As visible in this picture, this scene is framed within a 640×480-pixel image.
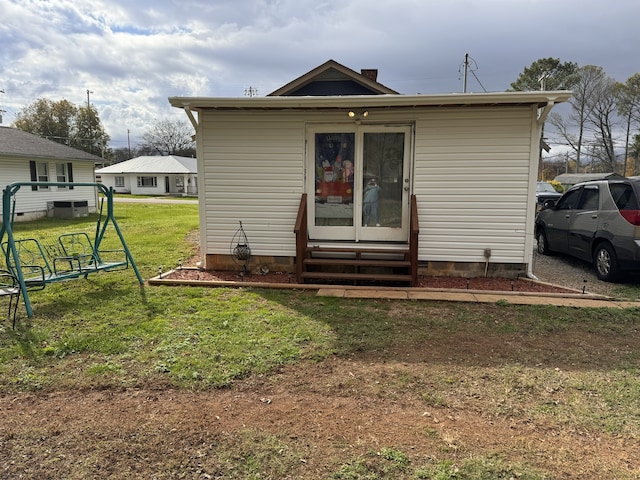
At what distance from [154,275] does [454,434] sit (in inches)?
214

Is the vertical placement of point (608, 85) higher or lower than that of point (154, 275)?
higher

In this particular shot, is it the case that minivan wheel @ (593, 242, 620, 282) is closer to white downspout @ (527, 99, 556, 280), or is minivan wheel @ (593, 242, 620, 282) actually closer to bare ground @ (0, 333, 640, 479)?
white downspout @ (527, 99, 556, 280)

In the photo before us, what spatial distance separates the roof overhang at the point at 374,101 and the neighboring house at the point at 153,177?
35.0 m

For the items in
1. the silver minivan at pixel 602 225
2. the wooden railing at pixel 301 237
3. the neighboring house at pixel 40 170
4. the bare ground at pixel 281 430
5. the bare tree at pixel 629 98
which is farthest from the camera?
the bare tree at pixel 629 98

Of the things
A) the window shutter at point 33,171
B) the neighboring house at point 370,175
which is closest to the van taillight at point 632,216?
Answer: the neighboring house at point 370,175

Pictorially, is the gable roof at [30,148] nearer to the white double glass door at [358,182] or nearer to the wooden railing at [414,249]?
the white double glass door at [358,182]

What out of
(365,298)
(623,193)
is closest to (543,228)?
(623,193)

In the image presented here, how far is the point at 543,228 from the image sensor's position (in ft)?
29.0

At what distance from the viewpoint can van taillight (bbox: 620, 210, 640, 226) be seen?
234 inches

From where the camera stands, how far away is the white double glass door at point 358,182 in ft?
21.7

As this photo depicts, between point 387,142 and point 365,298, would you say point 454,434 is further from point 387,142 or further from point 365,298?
point 387,142

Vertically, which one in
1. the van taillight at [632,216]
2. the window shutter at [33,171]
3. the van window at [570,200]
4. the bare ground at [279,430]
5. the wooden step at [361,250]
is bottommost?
the bare ground at [279,430]

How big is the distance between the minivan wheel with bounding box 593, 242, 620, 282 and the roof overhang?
246 centimetres

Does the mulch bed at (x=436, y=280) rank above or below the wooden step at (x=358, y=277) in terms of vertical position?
below
